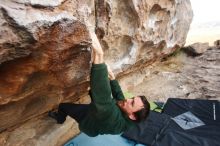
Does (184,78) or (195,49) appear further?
(195,49)

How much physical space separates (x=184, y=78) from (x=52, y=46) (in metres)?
4.83

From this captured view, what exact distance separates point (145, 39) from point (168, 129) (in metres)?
1.80

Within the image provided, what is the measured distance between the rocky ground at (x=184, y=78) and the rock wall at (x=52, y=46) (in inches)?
52.6

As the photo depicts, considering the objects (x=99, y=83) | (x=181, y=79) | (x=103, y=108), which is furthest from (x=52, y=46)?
(x=181, y=79)

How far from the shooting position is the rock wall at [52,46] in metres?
2.22

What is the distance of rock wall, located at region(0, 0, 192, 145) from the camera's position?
87.4 inches

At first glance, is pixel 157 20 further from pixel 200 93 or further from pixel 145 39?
pixel 200 93

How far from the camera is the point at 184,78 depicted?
6.77m

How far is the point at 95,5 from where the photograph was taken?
12.0 ft

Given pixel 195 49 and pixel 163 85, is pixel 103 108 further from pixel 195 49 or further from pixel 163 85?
pixel 195 49

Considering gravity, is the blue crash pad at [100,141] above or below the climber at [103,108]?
below

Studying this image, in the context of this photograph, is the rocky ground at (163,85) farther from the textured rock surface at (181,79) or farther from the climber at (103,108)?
the climber at (103,108)

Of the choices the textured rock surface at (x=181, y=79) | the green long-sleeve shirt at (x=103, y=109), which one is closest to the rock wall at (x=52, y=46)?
the green long-sleeve shirt at (x=103, y=109)

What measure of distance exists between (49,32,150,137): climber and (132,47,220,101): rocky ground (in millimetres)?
2740
